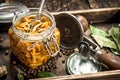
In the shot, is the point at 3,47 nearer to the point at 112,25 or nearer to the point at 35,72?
the point at 35,72

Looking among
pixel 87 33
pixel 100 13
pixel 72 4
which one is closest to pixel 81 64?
pixel 87 33

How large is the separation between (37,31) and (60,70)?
23cm

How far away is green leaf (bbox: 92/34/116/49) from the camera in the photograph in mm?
1438

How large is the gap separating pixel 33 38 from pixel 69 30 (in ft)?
0.74

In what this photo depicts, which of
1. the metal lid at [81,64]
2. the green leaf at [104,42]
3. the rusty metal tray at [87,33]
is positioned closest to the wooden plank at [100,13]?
the rusty metal tray at [87,33]

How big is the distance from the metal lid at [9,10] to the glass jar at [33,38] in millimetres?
159

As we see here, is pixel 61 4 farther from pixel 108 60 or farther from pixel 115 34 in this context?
pixel 108 60

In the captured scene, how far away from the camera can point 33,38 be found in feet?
3.96

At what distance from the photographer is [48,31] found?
47.7 inches

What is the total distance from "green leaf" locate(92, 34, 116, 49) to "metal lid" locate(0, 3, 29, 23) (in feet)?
1.26

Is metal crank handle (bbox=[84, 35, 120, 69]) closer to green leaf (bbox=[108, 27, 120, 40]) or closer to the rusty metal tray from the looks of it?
the rusty metal tray

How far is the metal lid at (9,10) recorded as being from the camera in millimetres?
1428

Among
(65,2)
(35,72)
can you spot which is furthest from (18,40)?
(65,2)

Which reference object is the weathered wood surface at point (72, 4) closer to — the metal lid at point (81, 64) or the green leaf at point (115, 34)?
the green leaf at point (115, 34)
